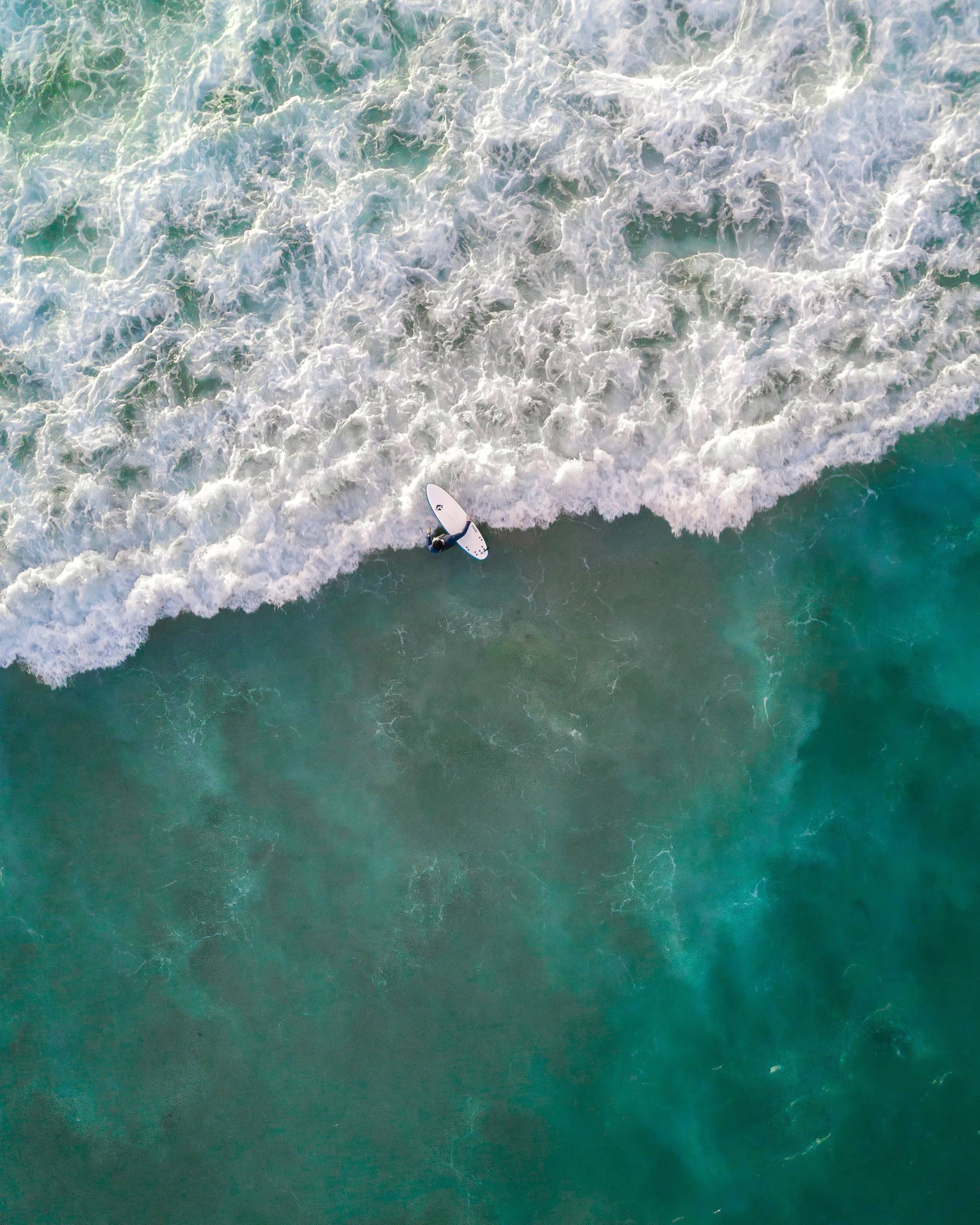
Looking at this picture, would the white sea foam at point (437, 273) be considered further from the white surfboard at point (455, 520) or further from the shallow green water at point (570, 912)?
the shallow green water at point (570, 912)

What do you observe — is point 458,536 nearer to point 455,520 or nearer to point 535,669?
point 455,520

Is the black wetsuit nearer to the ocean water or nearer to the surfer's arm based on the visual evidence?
the surfer's arm

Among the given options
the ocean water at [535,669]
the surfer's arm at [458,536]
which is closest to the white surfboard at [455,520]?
the surfer's arm at [458,536]

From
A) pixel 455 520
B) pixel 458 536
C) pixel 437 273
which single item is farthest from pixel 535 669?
pixel 437 273

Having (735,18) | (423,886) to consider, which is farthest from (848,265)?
(423,886)

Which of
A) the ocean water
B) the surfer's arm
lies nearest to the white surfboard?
the surfer's arm

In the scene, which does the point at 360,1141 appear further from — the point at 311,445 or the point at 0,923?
the point at 311,445
